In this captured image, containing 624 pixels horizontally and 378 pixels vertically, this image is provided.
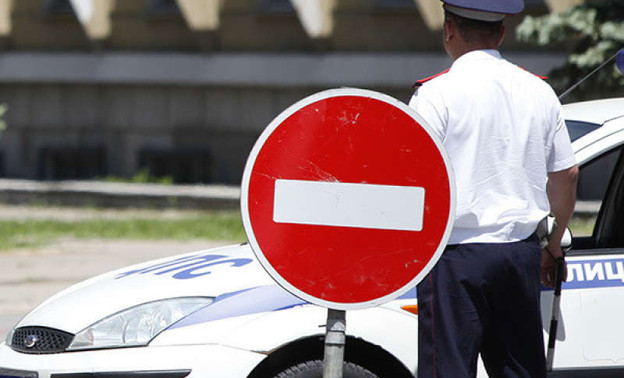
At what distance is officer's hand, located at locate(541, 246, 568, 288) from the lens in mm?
3775

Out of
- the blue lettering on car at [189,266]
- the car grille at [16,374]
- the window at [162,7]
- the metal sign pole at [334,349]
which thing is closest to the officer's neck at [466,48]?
the metal sign pole at [334,349]

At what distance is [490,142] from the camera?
3416 mm

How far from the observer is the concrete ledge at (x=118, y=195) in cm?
1886

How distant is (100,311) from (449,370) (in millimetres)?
1610

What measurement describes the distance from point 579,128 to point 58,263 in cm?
895

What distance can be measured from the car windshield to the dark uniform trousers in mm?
1225

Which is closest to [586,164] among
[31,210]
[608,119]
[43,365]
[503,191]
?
[608,119]

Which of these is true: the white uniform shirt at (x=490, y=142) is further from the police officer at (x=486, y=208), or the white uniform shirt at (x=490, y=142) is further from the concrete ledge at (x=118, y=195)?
the concrete ledge at (x=118, y=195)

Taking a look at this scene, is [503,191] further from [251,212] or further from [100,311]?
[100,311]

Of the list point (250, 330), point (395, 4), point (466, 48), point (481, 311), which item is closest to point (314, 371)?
point (250, 330)

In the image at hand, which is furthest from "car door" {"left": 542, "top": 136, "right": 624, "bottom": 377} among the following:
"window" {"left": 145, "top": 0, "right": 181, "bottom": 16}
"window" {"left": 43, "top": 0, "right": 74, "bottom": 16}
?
"window" {"left": 43, "top": 0, "right": 74, "bottom": 16}

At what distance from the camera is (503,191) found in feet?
11.3

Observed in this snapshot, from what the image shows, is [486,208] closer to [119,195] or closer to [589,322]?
[589,322]

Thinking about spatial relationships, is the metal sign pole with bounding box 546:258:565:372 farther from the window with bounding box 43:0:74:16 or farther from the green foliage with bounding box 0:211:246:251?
the window with bounding box 43:0:74:16
